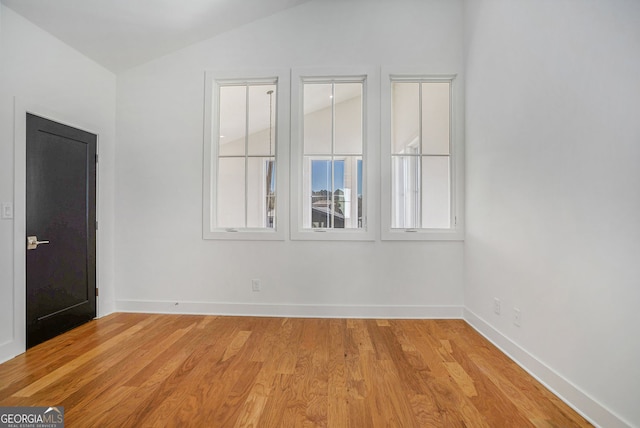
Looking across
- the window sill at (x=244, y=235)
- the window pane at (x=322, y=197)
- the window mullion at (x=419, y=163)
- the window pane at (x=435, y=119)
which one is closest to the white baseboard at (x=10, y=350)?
the window sill at (x=244, y=235)

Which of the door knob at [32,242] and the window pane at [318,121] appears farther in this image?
the window pane at [318,121]

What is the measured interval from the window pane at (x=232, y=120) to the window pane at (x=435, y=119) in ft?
6.57

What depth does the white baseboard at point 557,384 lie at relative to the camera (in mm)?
1517

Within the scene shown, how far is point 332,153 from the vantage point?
327cm

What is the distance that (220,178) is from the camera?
11.0 ft

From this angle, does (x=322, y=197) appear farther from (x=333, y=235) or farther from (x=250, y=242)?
(x=250, y=242)

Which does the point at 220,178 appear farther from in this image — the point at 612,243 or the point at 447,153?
the point at 612,243

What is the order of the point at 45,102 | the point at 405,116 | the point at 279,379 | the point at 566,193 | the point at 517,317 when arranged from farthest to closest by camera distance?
the point at 405,116, the point at 45,102, the point at 517,317, the point at 279,379, the point at 566,193

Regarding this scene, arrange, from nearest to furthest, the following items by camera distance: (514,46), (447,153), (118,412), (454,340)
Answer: (118,412)
(514,46)
(454,340)
(447,153)

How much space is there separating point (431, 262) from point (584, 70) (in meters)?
2.01

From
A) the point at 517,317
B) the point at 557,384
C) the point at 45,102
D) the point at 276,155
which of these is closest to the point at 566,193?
the point at 517,317

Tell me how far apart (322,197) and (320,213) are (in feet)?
0.59

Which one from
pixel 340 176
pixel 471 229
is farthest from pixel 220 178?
pixel 471 229

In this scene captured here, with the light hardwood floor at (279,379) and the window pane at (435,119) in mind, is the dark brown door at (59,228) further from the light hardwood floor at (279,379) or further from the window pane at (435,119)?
the window pane at (435,119)
